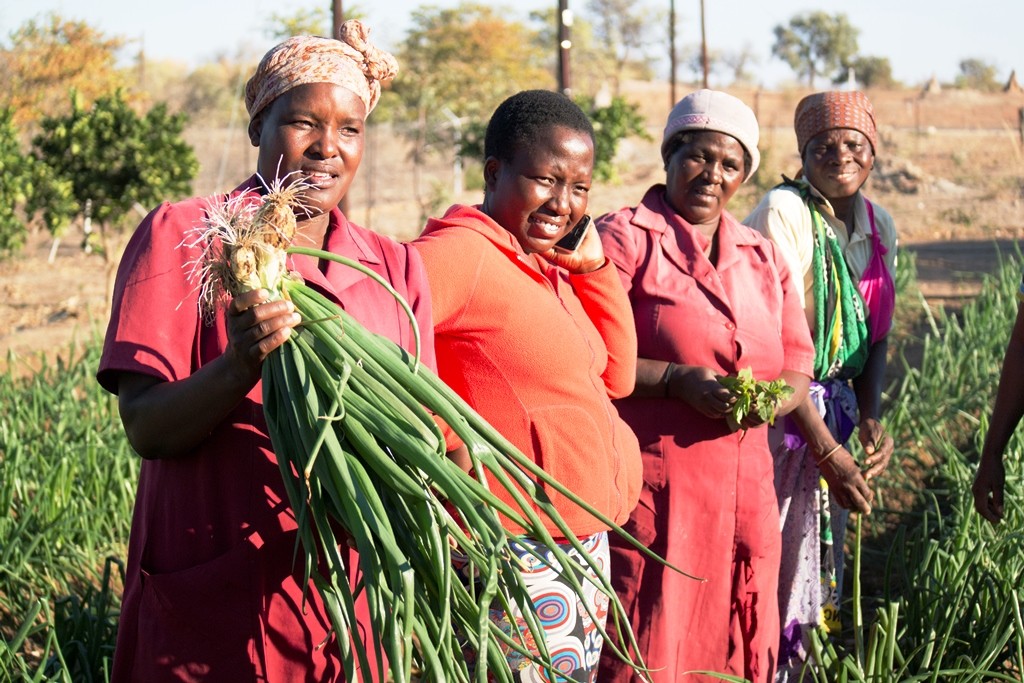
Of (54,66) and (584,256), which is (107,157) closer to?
(584,256)

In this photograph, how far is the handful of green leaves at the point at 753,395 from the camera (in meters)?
2.55

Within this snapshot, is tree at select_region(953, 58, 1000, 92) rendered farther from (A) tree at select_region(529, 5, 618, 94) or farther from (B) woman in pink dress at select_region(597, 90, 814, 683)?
(B) woman in pink dress at select_region(597, 90, 814, 683)

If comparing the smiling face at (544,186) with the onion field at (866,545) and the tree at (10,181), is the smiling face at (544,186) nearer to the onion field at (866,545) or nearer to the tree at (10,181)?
the onion field at (866,545)

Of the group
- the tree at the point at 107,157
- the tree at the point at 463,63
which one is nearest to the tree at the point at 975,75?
the tree at the point at 463,63

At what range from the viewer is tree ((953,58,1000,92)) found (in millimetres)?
52344

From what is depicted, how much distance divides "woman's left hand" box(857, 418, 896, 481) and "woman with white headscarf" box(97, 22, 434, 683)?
6.02ft

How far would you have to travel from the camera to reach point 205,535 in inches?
64.9

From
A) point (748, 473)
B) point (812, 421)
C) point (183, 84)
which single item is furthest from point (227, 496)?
point (183, 84)

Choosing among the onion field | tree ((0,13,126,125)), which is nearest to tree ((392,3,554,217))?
tree ((0,13,126,125))

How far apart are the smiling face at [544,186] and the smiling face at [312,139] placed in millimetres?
A: 492

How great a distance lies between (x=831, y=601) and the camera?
3.49 m

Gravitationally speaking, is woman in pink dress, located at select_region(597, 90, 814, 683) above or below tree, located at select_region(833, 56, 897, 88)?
below

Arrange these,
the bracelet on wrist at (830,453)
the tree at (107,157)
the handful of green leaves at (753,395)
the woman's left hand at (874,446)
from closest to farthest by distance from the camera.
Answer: the handful of green leaves at (753,395) → the bracelet on wrist at (830,453) → the woman's left hand at (874,446) → the tree at (107,157)

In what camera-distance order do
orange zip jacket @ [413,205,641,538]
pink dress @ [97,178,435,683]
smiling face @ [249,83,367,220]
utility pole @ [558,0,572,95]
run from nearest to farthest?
pink dress @ [97,178,435,683]
smiling face @ [249,83,367,220]
orange zip jacket @ [413,205,641,538]
utility pole @ [558,0,572,95]
